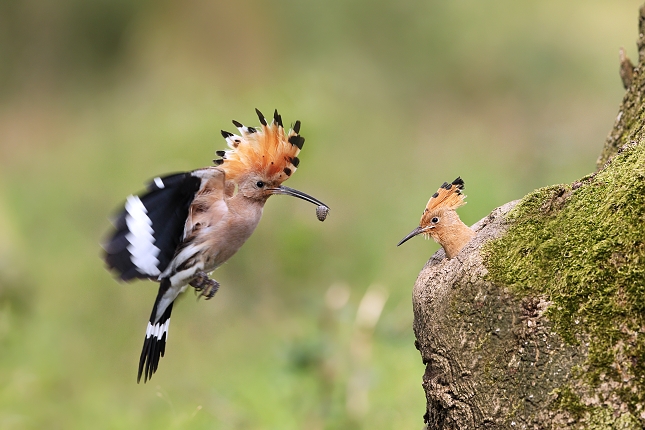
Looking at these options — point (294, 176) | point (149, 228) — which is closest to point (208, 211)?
point (149, 228)

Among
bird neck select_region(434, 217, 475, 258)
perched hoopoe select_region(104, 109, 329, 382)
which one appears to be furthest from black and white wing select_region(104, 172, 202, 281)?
bird neck select_region(434, 217, 475, 258)

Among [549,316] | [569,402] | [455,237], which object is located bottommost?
[569,402]

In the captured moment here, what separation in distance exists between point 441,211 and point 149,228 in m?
1.18

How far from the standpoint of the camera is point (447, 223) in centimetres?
289

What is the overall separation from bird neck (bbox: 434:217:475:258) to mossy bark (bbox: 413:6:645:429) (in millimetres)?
129

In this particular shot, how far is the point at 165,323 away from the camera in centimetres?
403

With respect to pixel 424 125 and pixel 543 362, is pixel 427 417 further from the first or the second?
pixel 424 125

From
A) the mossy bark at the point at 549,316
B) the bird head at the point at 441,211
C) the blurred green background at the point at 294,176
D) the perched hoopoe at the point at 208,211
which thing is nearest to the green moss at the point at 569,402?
the mossy bark at the point at 549,316

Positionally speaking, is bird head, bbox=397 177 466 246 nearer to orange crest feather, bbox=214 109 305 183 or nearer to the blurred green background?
orange crest feather, bbox=214 109 305 183

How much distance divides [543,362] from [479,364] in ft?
0.65

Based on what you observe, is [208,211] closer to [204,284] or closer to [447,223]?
[204,284]

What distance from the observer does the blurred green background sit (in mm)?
5527

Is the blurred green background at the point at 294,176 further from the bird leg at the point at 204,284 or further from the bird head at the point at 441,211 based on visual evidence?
the bird head at the point at 441,211

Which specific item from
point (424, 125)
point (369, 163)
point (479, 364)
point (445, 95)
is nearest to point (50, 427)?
point (479, 364)
